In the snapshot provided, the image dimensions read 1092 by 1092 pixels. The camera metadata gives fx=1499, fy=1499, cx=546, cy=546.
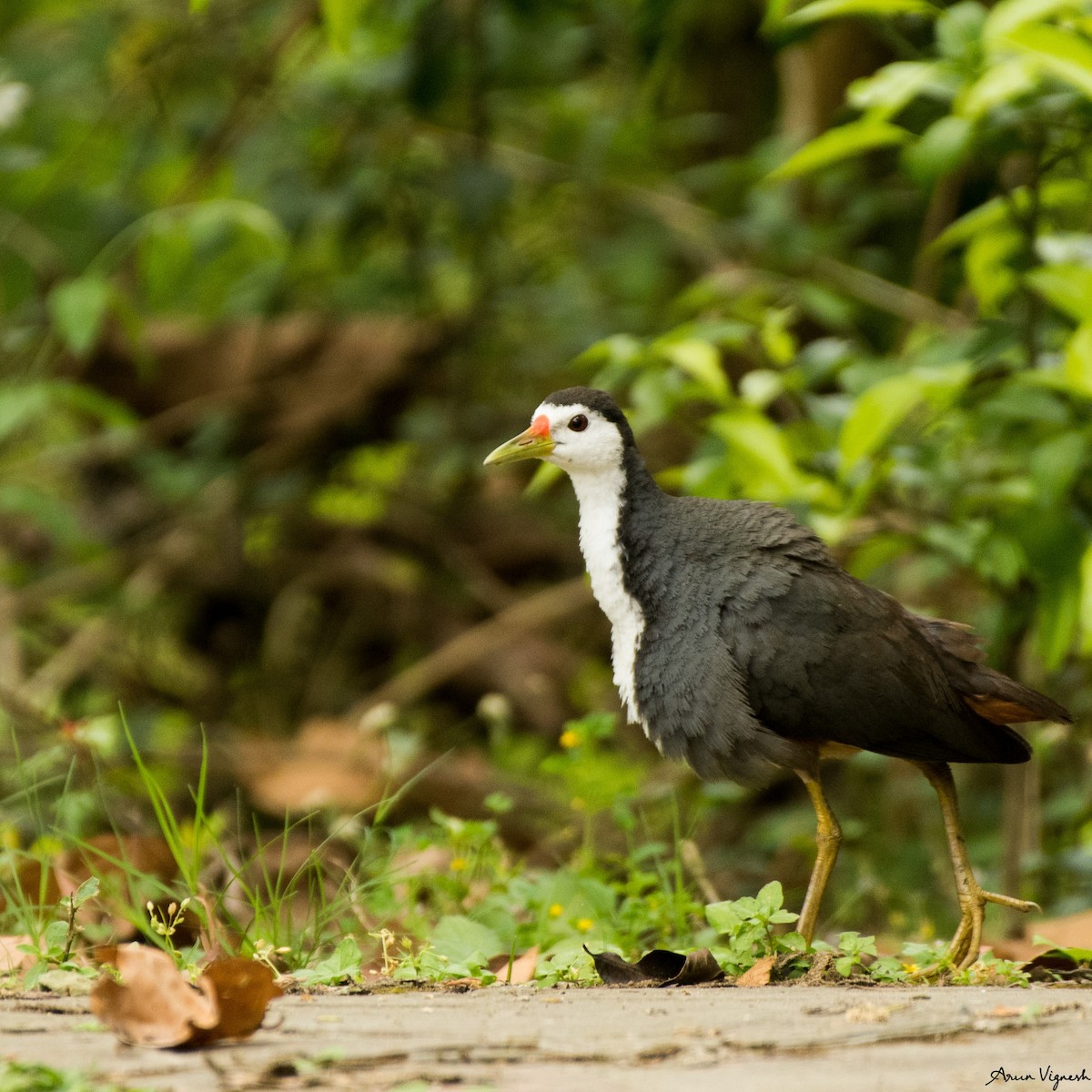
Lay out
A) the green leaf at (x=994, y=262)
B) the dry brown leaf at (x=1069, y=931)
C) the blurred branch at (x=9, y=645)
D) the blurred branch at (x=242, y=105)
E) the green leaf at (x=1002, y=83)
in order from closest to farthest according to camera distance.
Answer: the green leaf at (x=1002, y=83) → the dry brown leaf at (x=1069, y=931) → the green leaf at (x=994, y=262) → the blurred branch at (x=242, y=105) → the blurred branch at (x=9, y=645)

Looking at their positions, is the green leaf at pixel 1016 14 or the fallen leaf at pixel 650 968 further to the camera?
the green leaf at pixel 1016 14

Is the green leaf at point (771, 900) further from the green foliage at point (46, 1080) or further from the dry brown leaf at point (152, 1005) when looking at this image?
the green foliage at point (46, 1080)

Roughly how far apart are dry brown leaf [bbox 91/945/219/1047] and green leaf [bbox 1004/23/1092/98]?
93.9 inches

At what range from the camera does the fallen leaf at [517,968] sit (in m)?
3.10

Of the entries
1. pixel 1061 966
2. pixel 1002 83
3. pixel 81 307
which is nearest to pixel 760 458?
pixel 1002 83

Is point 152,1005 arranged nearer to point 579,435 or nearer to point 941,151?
point 579,435

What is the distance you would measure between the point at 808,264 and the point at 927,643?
272 centimetres

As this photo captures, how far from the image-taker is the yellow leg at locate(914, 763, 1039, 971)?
3361 mm

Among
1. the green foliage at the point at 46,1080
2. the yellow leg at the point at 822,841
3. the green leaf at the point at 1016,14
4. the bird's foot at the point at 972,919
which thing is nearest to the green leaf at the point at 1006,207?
the green leaf at the point at 1016,14

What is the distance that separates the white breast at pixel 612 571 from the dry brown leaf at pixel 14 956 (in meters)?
1.45

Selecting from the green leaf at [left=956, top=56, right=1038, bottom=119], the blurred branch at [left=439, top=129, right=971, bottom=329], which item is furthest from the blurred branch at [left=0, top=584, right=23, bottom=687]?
the green leaf at [left=956, top=56, right=1038, bottom=119]

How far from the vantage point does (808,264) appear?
5.93 metres

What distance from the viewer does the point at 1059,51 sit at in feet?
10.2

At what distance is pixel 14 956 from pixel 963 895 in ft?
6.85
